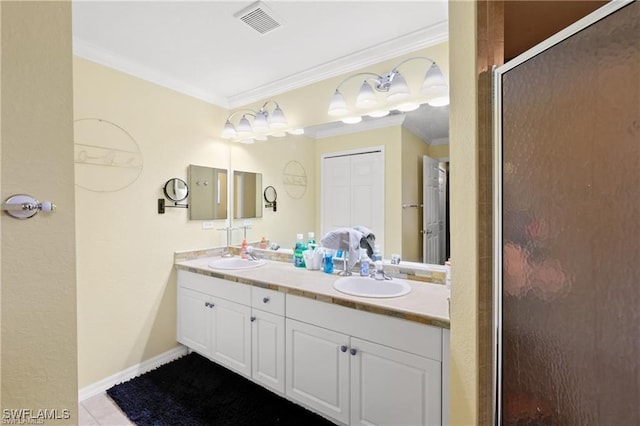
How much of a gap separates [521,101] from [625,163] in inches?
13.0

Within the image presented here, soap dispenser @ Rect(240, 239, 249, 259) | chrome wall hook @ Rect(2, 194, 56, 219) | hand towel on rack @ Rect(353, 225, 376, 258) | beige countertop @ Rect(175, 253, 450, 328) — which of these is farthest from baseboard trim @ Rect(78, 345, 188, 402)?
chrome wall hook @ Rect(2, 194, 56, 219)

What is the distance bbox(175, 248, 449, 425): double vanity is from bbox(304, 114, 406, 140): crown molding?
988mm

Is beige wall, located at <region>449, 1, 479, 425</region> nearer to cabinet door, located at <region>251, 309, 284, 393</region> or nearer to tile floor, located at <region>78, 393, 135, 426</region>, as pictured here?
cabinet door, located at <region>251, 309, 284, 393</region>

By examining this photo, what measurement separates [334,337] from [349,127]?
1.44m

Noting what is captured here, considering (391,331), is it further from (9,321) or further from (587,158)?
(9,321)

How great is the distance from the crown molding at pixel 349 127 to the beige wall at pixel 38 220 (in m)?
1.66

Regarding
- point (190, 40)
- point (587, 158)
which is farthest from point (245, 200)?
point (587, 158)

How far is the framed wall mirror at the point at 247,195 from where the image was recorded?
109 inches

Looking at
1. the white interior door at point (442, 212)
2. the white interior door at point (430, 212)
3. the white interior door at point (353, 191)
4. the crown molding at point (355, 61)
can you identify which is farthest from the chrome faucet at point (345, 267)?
the crown molding at point (355, 61)

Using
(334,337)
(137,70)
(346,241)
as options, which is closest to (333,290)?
(334,337)

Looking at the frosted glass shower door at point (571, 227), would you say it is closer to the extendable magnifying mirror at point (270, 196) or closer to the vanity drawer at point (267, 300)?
the vanity drawer at point (267, 300)

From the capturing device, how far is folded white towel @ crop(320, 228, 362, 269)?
2.02 m

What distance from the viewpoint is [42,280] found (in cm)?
69

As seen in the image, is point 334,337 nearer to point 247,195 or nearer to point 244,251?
point 244,251
